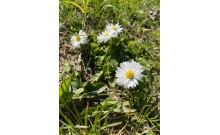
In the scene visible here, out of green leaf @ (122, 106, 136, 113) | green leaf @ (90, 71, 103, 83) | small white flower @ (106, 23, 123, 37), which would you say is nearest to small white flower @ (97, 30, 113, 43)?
small white flower @ (106, 23, 123, 37)

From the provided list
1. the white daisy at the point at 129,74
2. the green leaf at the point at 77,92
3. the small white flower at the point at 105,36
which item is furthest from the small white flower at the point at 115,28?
the green leaf at the point at 77,92

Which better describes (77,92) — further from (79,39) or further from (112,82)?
(79,39)

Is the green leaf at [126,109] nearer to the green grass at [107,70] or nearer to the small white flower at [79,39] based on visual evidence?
the green grass at [107,70]

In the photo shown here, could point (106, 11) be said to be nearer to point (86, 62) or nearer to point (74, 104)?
point (86, 62)

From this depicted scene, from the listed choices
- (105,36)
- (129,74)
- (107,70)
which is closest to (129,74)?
(129,74)

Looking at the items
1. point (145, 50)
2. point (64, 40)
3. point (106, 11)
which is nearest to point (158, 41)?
point (145, 50)

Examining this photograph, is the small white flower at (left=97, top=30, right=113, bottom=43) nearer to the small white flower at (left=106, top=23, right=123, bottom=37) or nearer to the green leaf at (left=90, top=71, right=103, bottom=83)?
the small white flower at (left=106, top=23, right=123, bottom=37)
